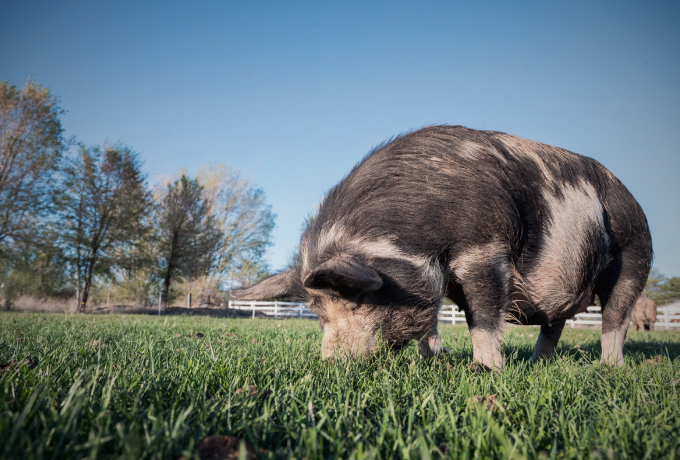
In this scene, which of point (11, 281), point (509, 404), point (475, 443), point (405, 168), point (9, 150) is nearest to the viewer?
point (475, 443)

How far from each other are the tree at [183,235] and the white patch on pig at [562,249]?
22.4 m

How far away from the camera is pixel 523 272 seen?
3.54 meters

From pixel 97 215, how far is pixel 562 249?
23.1 m

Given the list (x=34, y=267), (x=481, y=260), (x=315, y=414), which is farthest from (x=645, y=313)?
(x=34, y=267)

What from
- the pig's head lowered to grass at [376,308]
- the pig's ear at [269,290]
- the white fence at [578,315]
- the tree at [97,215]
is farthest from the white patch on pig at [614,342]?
the tree at [97,215]

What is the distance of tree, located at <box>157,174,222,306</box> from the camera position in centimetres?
2331

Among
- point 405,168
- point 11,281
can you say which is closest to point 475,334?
point 405,168

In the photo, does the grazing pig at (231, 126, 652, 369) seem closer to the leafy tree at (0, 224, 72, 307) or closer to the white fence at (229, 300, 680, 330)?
the white fence at (229, 300, 680, 330)

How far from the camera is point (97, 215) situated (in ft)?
67.5

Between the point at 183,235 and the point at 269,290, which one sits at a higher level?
the point at 183,235

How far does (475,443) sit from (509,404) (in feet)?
2.22

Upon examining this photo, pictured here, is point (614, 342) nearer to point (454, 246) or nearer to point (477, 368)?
point (477, 368)

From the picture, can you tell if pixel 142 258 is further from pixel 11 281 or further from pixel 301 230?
pixel 301 230

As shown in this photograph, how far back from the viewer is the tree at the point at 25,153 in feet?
56.6
